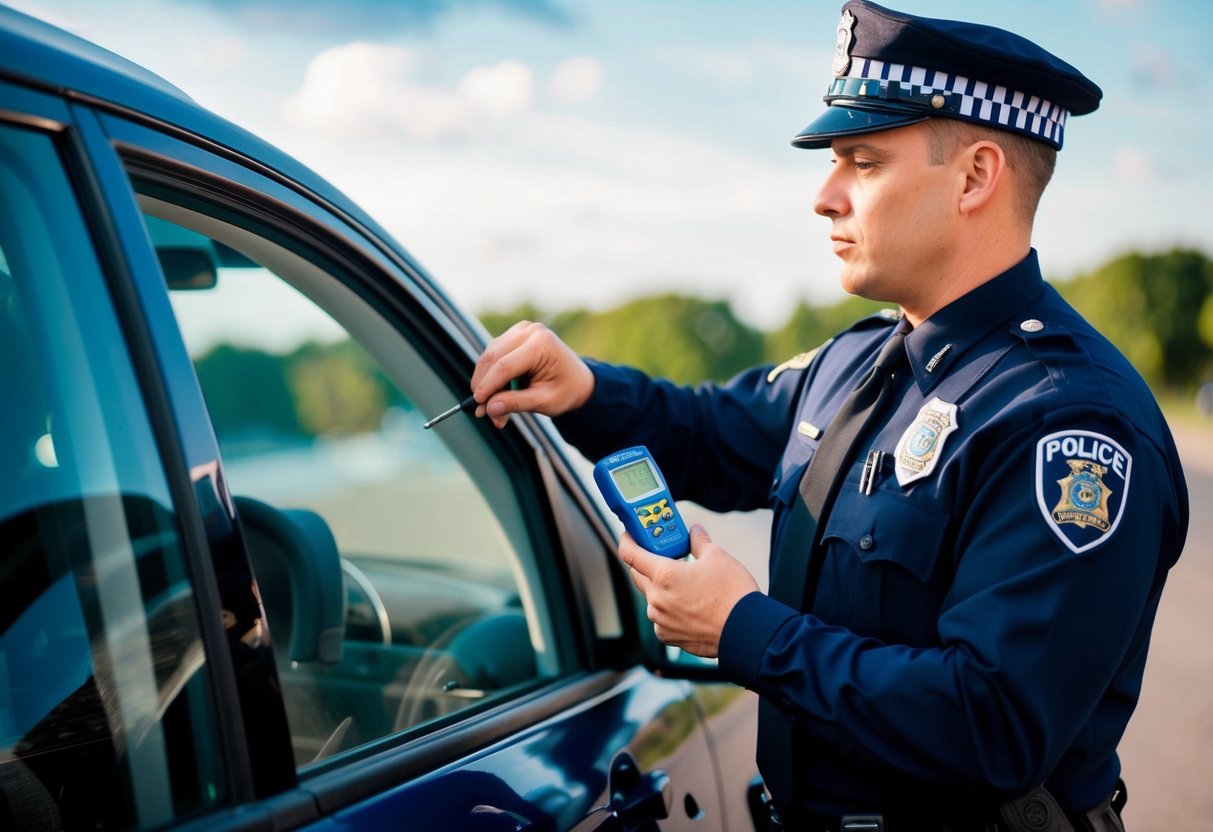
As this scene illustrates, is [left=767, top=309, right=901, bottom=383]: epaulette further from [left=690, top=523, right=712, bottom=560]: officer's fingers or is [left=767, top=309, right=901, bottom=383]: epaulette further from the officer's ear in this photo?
[left=690, top=523, right=712, bottom=560]: officer's fingers

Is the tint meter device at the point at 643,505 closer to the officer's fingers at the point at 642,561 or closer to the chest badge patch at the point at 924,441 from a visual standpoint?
the officer's fingers at the point at 642,561

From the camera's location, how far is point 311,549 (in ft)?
5.86

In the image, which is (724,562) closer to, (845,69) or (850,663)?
(850,663)

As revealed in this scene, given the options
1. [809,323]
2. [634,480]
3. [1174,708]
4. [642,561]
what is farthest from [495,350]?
[809,323]

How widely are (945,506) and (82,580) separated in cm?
104

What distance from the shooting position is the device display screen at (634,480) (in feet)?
5.40

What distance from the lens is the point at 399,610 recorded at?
7.66ft

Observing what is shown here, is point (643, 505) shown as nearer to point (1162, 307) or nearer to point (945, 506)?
point (945, 506)

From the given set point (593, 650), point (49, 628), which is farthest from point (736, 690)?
point (49, 628)

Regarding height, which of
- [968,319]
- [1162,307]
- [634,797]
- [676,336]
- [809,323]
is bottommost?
[634,797]

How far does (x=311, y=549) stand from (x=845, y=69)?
3.75ft

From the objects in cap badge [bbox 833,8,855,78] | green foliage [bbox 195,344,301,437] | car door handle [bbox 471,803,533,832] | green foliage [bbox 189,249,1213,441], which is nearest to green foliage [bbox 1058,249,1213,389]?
green foliage [bbox 189,249,1213,441]

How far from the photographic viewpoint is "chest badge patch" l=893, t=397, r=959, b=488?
1.50m

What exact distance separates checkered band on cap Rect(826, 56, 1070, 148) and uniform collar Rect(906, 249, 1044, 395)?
0.69ft
